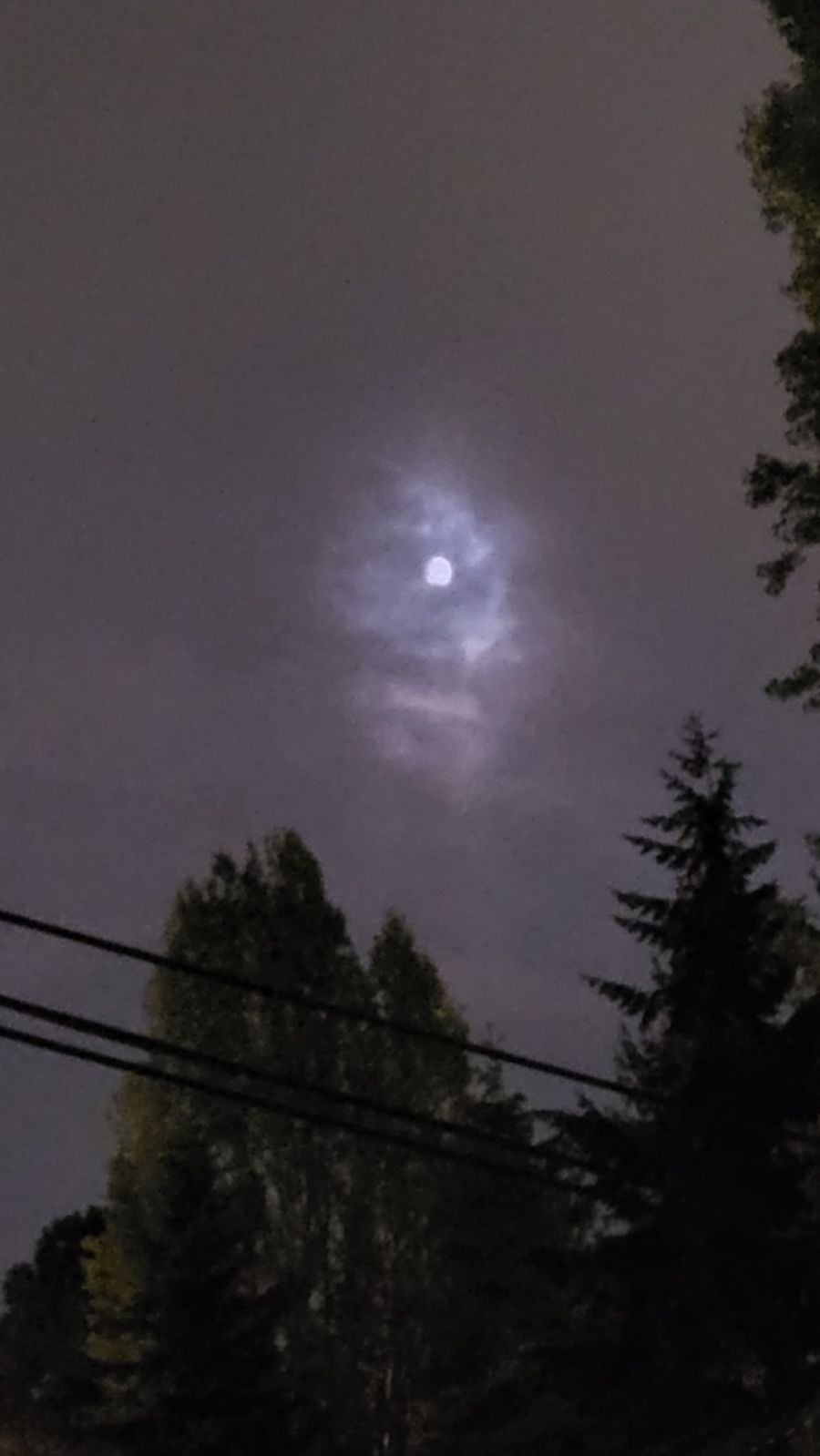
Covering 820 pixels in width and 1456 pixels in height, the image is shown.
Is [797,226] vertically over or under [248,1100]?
over

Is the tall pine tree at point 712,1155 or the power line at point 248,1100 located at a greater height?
the tall pine tree at point 712,1155

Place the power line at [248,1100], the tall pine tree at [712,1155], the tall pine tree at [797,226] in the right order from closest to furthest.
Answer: the power line at [248,1100] → the tall pine tree at [797,226] → the tall pine tree at [712,1155]

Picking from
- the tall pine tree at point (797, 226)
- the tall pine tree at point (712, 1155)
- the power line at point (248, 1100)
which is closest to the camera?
the power line at point (248, 1100)

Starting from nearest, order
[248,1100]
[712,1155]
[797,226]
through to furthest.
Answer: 1. [248,1100]
2. [797,226]
3. [712,1155]

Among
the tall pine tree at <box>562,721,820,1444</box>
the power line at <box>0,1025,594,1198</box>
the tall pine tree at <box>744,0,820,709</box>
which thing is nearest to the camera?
the power line at <box>0,1025,594,1198</box>

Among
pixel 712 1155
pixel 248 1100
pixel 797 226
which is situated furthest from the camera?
pixel 712 1155

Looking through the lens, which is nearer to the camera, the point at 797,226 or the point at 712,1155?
the point at 797,226

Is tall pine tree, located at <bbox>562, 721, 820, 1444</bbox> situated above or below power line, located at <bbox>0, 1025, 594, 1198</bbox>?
above

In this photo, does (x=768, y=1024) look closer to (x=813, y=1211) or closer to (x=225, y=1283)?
(x=813, y=1211)

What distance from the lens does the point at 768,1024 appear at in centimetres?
1869

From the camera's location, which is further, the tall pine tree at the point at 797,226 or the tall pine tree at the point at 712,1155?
the tall pine tree at the point at 712,1155

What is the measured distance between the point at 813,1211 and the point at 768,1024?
2877 mm

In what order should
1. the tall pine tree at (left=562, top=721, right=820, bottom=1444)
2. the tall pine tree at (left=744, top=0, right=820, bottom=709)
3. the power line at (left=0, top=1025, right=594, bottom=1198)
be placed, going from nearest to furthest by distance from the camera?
1. the power line at (left=0, top=1025, right=594, bottom=1198)
2. the tall pine tree at (left=744, top=0, right=820, bottom=709)
3. the tall pine tree at (left=562, top=721, right=820, bottom=1444)

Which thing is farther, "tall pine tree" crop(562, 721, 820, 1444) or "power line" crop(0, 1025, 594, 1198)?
"tall pine tree" crop(562, 721, 820, 1444)
